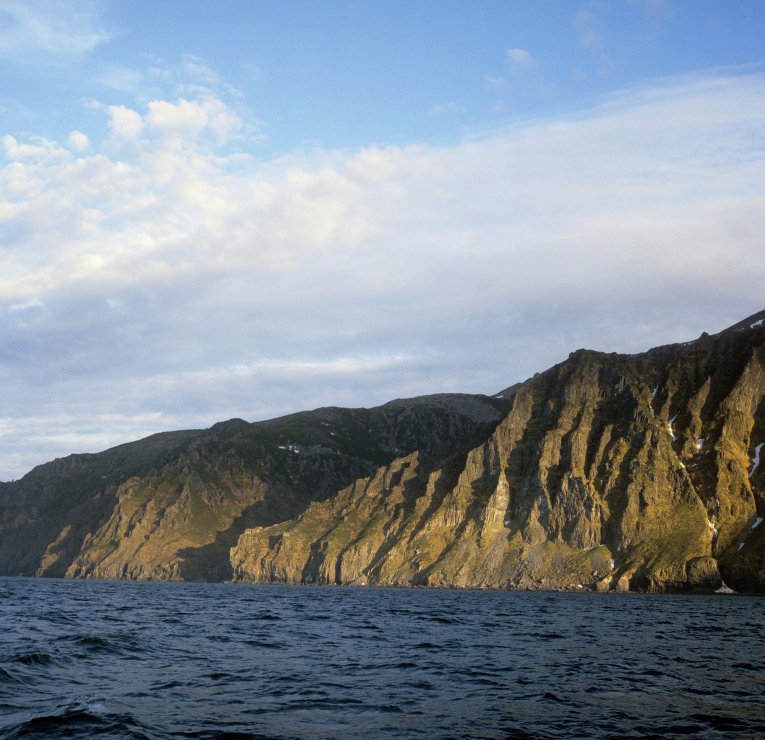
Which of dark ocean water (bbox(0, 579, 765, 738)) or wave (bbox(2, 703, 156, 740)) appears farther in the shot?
dark ocean water (bbox(0, 579, 765, 738))

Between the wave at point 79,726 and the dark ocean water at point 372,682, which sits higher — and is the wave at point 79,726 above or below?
above

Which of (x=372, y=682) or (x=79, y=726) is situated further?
(x=372, y=682)

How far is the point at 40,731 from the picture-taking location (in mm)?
27734

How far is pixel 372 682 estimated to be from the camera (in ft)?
131

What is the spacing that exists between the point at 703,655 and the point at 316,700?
29204mm

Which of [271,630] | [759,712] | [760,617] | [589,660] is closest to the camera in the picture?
[759,712]

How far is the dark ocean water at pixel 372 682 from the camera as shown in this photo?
29344mm

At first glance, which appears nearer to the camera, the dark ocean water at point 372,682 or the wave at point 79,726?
the wave at point 79,726

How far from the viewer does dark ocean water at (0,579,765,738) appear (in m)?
29.3

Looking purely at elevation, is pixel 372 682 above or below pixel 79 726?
below

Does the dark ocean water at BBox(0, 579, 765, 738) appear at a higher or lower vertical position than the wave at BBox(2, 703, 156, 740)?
lower

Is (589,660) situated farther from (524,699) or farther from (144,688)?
(144,688)

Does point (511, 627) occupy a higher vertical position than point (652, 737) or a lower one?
lower

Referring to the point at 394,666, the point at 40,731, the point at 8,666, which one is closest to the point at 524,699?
the point at 394,666
